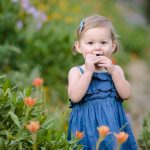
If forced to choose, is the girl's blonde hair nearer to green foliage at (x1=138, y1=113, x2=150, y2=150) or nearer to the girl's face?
the girl's face

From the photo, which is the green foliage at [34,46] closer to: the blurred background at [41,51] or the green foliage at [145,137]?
the blurred background at [41,51]

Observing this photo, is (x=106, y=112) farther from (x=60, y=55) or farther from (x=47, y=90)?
(x=60, y=55)

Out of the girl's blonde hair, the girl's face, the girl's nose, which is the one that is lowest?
the girl's nose

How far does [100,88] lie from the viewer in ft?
12.1

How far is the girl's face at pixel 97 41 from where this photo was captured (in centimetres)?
370

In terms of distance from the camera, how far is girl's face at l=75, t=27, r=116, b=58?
3.70m

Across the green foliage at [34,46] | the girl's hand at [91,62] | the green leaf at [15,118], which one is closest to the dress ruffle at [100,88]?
the girl's hand at [91,62]

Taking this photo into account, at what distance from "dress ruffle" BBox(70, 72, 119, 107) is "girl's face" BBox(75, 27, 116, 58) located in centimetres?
17

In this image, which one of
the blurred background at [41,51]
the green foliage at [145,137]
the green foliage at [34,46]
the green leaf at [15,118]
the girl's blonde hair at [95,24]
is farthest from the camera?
the green foliage at [34,46]

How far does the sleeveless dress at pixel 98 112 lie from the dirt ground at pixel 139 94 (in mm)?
2474

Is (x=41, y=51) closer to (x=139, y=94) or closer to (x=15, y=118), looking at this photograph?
(x=139, y=94)

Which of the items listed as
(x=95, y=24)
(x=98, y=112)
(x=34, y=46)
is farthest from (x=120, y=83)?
(x=34, y=46)

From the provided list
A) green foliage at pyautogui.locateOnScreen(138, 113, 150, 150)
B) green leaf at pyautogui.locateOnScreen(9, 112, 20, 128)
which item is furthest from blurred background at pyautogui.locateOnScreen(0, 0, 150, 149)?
green leaf at pyautogui.locateOnScreen(9, 112, 20, 128)

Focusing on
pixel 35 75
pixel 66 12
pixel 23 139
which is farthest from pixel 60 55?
pixel 23 139
